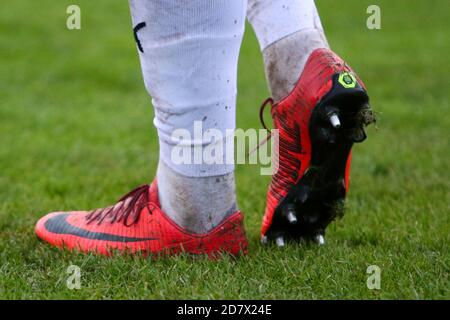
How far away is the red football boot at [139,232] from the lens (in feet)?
7.27

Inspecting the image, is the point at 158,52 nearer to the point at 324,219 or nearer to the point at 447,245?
the point at 324,219

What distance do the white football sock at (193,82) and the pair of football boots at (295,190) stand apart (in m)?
0.08

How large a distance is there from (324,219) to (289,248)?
0.13 meters

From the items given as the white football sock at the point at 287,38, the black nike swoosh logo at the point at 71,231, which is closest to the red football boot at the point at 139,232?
the black nike swoosh logo at the point at 71,231

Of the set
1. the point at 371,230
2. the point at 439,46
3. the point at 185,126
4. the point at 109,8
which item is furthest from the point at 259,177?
the point at 109,8

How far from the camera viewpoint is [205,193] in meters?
2.17

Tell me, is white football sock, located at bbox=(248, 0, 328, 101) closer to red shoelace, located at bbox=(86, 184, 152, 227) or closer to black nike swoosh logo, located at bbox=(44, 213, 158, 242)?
red shoelace, located at bbox=(86, 184, 152, 227)

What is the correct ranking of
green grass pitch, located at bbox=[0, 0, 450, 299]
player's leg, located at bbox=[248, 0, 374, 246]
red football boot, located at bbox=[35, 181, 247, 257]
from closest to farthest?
green grass pitch, located at bbox=[0, 0, 450, 299] < player's leg, located at bbox=[248, 0, 374, 246] < red football boot, located at bbox=[35, 181, 247, 257]

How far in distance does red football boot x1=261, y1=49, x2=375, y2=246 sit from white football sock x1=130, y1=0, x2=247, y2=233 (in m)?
0.18

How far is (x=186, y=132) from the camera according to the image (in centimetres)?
209

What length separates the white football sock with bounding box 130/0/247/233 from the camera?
6.60 ft

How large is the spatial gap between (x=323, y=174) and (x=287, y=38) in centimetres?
39

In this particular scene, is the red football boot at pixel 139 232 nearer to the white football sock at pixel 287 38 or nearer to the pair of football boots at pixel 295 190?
the pair of football boots at pixel 295 190

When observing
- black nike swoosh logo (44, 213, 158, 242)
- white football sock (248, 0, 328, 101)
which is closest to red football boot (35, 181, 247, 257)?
black nike swoosh logo (44, 213, 158, 242)
